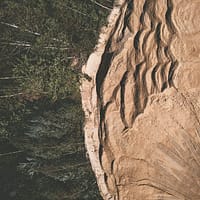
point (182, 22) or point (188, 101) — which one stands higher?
point (182, 22)

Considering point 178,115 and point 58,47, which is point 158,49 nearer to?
point 178,115

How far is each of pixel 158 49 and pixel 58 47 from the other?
1294 mm

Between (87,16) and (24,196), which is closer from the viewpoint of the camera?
(87,16)

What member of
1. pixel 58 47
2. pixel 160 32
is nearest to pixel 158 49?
pixel 160 32

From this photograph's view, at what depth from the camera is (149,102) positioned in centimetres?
589

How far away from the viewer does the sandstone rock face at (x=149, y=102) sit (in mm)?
5805

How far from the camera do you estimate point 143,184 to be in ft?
19.7

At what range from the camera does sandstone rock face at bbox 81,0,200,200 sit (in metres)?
5.80

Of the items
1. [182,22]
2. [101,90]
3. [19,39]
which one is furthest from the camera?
[19,39]

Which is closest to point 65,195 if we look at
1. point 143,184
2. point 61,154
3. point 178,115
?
point 61,154

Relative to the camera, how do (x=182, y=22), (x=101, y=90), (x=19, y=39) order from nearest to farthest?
(x=182, y=22), (x=101, y=90), (x=19, y=39)

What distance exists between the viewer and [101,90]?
6199 mm

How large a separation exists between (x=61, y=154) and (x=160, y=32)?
6.43 feet

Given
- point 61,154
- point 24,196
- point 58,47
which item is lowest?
point 24,196
